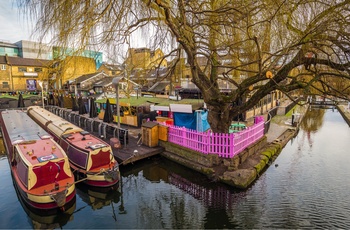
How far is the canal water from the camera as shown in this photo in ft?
20.8

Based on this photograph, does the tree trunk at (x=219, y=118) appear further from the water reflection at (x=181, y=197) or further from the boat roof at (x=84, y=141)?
the boat roof at (x=84, y=141)

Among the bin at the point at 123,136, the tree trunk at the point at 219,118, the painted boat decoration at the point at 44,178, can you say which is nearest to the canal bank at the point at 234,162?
the tree trunk at the point at 219,118

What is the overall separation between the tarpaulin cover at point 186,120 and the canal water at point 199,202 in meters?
3.86

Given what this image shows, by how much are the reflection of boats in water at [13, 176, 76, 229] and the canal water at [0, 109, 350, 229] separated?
0.10 feet

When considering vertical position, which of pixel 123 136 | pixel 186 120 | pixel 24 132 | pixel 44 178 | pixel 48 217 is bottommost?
pixel 48 217

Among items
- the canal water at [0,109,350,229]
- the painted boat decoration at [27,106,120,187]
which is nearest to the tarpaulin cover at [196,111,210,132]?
the canal water at [0,109,350,229]

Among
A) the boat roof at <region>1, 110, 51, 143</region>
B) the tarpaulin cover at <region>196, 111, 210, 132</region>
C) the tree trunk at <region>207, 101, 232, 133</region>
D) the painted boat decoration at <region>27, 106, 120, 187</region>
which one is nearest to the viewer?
the painted boat decoration at <region>27, 106, 120, 187</region>

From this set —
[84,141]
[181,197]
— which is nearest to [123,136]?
[84,141]

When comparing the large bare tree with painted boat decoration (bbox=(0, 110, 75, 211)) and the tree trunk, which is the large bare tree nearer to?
the tree trunk

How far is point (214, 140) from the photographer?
9.66 metres

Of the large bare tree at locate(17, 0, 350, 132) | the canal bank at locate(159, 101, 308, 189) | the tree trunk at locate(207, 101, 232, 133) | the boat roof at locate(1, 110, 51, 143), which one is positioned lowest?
the canal bank at locate(159, 101, 308, 189)

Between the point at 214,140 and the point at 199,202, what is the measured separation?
3085mm

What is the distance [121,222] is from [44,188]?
275 cm

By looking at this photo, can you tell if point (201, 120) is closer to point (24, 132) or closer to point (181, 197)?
Answer: point (181, 197)
